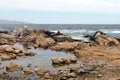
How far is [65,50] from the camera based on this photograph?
62.4m

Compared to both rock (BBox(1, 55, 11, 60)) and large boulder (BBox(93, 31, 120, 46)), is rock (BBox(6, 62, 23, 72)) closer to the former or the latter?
rock (BBox(1, 55, 11, 60))

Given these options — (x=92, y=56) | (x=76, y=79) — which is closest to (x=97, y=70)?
(x=76, y=79)

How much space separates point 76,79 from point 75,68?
5.46 m

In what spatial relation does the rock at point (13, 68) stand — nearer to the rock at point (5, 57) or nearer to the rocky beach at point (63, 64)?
the rocky beach at point (63, 64)

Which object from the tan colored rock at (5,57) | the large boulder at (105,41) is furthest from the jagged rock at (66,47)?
the tan colored rock at (5,57)

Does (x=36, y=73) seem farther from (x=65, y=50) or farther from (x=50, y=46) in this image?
(x=50, y=46)

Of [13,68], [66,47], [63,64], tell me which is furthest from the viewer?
[66,47]

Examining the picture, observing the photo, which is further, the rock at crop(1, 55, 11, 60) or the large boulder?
the large boulder

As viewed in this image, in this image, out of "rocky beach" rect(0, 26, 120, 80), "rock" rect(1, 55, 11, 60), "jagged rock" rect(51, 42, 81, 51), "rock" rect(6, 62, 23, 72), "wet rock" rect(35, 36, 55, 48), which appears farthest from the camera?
"wet rock" rect(35, 36, 55, 48)

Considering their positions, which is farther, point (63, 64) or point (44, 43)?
point (44, 43)

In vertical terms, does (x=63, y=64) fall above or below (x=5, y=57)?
below

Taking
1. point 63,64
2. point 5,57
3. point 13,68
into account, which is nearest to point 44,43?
point 5,57

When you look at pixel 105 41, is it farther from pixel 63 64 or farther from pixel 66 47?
pixel 63 64

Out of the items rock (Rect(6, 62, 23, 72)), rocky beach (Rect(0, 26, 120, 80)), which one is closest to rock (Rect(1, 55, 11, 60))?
rocky beach (Rect(0, 26, 120, 80))
